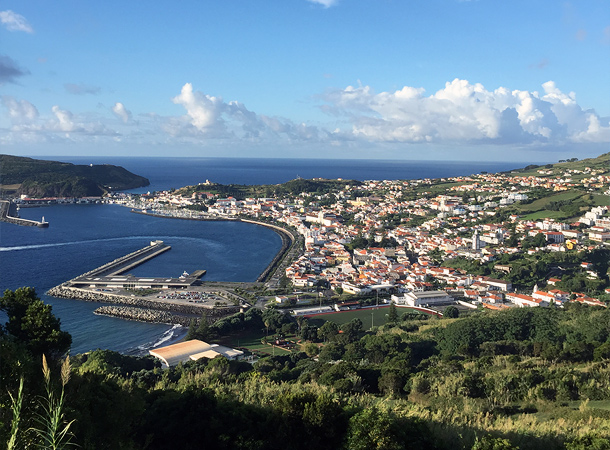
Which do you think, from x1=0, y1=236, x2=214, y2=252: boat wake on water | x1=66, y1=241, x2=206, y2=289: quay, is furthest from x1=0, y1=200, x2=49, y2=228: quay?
x1=66, y1=241, x2=206, y2=289: quay

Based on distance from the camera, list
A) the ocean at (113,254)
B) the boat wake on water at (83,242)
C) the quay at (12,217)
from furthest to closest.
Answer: the quay at (12,217) < the boat wake on water at (83,242) < the ocean at (113,254)

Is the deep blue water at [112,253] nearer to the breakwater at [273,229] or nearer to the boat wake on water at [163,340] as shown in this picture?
the boat wake on water at [163,340]

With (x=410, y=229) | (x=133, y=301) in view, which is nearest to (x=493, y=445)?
(x=133, y=301)

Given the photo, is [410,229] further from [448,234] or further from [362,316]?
[362,316]

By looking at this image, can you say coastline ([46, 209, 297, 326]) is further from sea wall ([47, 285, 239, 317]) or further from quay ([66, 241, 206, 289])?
quay ([66, 241, 206, 289])

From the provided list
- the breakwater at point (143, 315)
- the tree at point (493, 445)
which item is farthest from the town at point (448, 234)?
the tree at point (493, 445)
